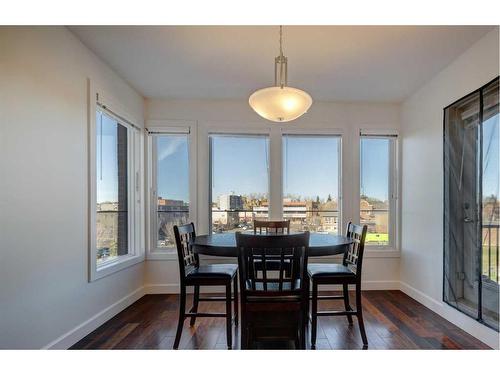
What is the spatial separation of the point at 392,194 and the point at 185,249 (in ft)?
9.14

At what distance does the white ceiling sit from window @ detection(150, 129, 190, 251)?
788mm

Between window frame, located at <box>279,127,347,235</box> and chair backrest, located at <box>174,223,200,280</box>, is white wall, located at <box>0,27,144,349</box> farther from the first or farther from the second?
window frame, located at <box>279,127,347,235</box>

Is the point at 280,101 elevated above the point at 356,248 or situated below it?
above

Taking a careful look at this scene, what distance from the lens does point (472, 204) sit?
2.40 meters

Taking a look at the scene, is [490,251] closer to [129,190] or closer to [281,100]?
[281,100]

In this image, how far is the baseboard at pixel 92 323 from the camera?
2.05 meters

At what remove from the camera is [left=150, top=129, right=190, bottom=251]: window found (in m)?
3.61

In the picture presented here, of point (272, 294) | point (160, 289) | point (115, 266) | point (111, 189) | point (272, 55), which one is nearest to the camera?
point (272, 294)

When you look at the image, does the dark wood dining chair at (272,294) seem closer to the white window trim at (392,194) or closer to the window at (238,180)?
the window at (238,180)

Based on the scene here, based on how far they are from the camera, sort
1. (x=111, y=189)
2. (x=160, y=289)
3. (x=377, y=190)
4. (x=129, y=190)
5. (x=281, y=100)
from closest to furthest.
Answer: (x=281, y=100)
(x=111, y=189)
(x=129, y=190)
(x=160, y=289)
(x=377, y=190)

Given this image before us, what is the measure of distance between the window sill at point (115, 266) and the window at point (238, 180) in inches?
42.3

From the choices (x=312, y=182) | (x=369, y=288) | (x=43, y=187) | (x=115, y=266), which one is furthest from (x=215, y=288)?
(x=43, y=187)

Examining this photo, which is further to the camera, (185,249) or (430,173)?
(430,173)
